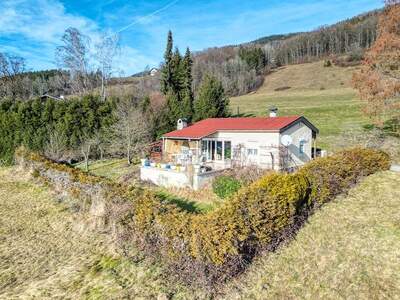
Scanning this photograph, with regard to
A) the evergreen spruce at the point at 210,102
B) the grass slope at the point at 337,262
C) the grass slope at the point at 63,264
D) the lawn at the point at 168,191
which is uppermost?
the evergreen spruce at the point at 210,102

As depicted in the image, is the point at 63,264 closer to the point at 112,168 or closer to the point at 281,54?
the point at 112,168

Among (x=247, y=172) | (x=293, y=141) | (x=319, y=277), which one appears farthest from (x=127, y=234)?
(x=293, y=141)

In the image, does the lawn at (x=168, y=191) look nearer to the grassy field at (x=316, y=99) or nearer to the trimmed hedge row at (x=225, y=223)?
the trimmed hedge row at (x=225, y=223)

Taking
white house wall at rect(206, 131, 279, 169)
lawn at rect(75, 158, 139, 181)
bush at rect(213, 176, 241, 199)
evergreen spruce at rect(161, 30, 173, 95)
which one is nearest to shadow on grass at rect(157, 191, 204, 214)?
bush at rect(213, 176, 241, 199)

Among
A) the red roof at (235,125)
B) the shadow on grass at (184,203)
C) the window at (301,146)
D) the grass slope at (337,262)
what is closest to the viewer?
the grass slope at (337,262)

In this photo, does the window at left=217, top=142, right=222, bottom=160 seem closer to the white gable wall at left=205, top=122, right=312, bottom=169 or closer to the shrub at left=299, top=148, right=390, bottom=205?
the white gable wall at left=205, top=122, right=312, bottom=169

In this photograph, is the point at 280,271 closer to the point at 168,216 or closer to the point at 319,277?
the point at 319,277

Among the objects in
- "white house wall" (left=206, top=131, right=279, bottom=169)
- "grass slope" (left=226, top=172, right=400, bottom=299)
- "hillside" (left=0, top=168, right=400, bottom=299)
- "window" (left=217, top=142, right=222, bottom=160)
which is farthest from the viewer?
"window" (left=217, top=142, right=222, bottom=160)

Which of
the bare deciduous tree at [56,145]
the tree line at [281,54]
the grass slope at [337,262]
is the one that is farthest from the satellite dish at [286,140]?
the tree line at [281,54]
